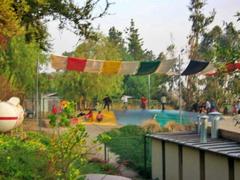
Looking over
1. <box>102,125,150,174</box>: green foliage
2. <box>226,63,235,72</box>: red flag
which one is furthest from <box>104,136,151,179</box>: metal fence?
<box>226,63,235,72</box>: red flag

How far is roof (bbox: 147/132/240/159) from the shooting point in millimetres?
8256

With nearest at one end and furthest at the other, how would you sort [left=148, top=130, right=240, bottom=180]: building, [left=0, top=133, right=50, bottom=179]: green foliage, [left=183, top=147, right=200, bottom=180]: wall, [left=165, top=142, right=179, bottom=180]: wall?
1. [left=0, top=133, right=50, bottom=179]: green foliage
2. [left=148, top=130, right=240, bottom=180]: building
3. [left=183, top=147, right=200, bottom=180]: wall
4. [left=165, top=142, right=179, bottom=180]: wall

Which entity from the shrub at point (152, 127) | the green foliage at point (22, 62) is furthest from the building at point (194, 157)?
the green foliage at point (22, 62)

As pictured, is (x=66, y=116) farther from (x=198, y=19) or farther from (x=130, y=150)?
(x=198, y=19)

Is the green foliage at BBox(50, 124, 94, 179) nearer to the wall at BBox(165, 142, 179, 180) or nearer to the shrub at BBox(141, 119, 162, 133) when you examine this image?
the wall at BBox(165, 142, 179, 180)

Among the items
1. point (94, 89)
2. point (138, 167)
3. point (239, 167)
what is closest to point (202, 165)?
point (239, 167)

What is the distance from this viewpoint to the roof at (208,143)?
826 cm

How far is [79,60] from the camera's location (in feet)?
68.2

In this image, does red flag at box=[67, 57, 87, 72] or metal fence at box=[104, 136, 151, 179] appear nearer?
metal fence at box=[104, 136, 151, 179]

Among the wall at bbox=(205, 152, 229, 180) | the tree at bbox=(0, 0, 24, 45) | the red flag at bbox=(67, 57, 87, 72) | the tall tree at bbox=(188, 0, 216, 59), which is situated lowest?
the wall at bbox=(205, 152, 229, 180)

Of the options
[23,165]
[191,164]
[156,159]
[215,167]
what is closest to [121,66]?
[156,159]

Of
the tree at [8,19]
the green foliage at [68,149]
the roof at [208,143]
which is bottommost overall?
the roof at [208,143]

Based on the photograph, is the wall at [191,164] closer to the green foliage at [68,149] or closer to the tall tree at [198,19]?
the green foliage at [68,149]

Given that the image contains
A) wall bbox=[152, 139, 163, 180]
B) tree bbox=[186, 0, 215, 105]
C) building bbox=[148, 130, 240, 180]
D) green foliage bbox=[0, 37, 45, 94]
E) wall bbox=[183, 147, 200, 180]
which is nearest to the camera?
building bbox=[148, 130, 240, 180]
